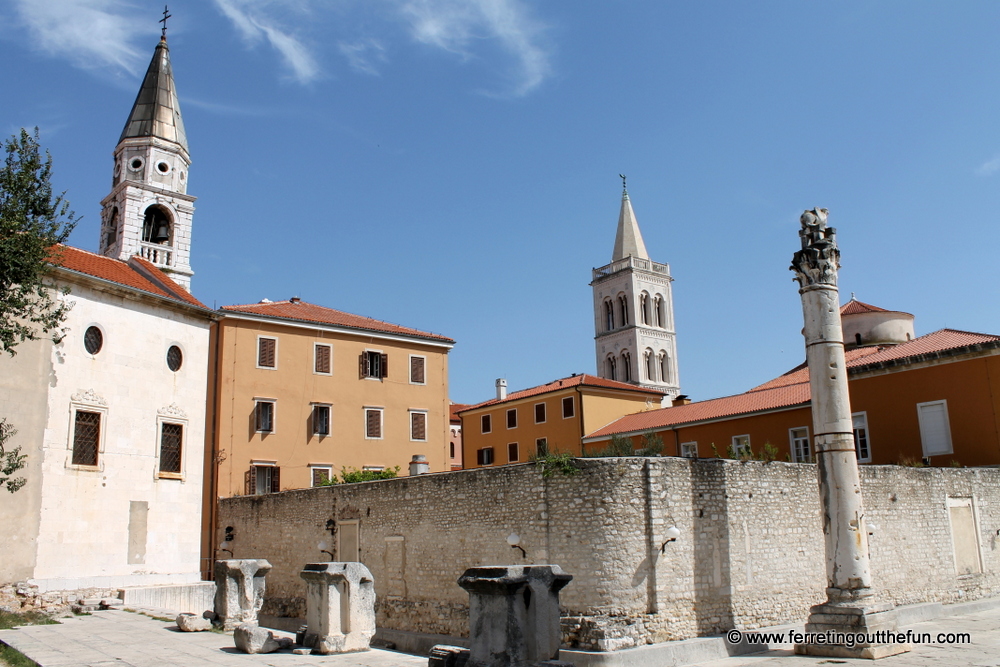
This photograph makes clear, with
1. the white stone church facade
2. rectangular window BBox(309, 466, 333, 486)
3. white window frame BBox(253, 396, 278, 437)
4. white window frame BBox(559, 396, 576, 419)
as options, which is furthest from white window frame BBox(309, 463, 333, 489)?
white window frame BBox(559, 396, 576, 419)

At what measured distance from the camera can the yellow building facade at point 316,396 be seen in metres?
26.5

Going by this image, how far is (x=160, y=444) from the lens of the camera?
23688 mm

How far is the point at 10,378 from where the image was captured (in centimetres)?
1989

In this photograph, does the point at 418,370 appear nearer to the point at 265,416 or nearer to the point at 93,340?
the point at 265,416

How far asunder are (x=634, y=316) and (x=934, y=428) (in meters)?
60.8

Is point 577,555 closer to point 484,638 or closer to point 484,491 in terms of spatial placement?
point 484,491

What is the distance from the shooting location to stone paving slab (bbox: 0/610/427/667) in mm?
12870

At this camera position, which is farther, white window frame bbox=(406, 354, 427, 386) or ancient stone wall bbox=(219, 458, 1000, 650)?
white window frame bbox=(406, 354, 427, 386)

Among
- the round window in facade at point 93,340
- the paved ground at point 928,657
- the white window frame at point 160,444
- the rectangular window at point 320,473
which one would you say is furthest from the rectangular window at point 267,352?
the paved ground at point 928,657

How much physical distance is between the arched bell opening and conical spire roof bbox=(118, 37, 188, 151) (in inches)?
154

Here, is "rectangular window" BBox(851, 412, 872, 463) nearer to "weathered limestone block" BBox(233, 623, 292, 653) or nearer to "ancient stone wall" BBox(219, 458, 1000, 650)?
"ancient stone wall" BBox(219, 458, 1000, 650)

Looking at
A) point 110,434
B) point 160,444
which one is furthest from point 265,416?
point 110,434

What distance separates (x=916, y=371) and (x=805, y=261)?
10.2 meters

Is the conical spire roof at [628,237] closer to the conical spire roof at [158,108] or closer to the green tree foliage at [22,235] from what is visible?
the conical spire roof at [158,108]
